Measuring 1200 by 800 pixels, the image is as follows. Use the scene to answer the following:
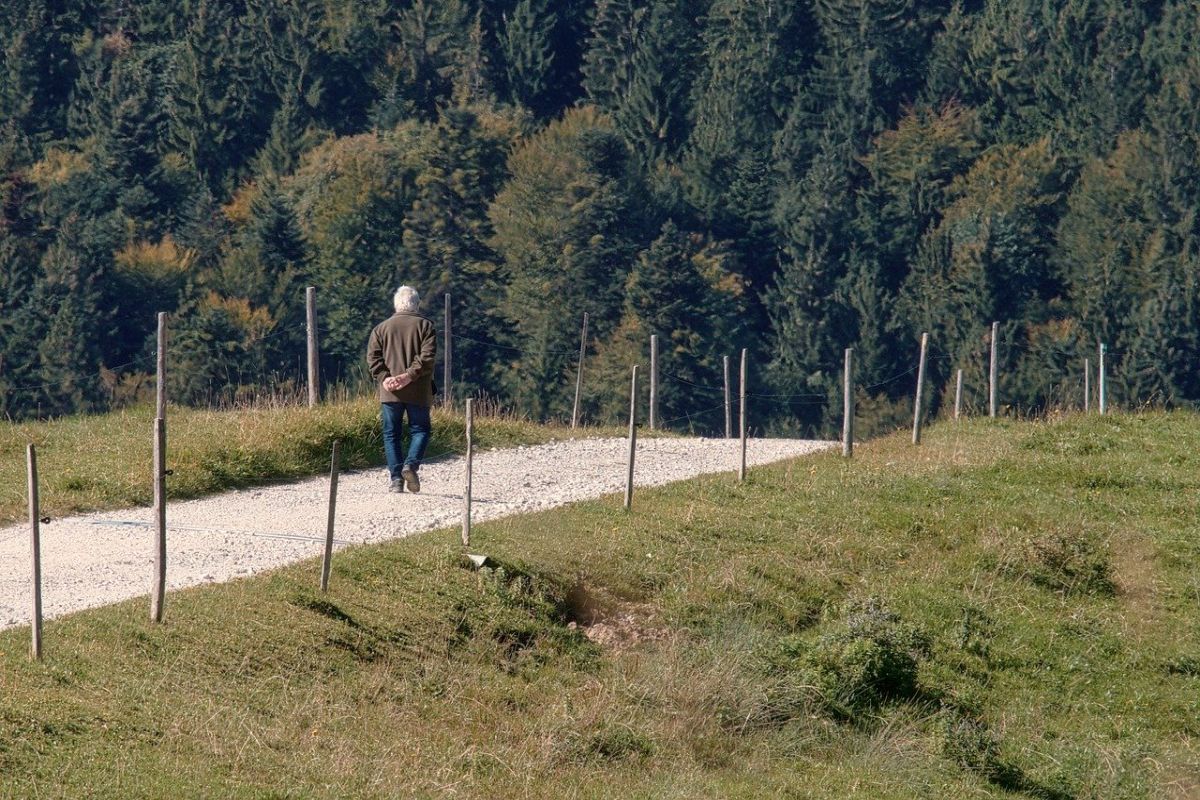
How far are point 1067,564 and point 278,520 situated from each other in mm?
6987

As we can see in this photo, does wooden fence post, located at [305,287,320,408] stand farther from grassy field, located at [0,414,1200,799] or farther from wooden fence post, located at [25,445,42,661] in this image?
wooden fence post, located at [25,445,42,661]

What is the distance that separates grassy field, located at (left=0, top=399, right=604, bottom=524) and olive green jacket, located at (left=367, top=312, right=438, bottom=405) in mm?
1573

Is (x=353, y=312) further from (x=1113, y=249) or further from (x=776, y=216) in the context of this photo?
(x=1113, y=249)

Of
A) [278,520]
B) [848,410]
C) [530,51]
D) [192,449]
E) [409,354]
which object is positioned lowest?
[278,520]

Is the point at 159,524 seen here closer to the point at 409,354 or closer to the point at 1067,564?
the point at 409,354

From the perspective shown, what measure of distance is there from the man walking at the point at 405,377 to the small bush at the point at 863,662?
13.9ft

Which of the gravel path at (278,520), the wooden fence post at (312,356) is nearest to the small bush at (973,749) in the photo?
the gravel path at (278,520)

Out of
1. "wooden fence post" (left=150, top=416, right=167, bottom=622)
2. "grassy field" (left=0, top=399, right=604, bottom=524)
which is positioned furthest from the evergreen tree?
"wooden fence post" (left=150, top=416, right=167, bottom=622)

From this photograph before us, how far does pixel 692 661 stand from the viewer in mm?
14406

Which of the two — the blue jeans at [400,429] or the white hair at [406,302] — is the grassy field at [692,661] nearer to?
the blue jeans at [400,429]

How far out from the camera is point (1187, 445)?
76.6 feet

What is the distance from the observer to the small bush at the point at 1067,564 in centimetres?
1805

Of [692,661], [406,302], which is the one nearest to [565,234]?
[406,302]

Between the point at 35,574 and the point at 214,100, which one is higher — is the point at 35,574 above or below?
below
